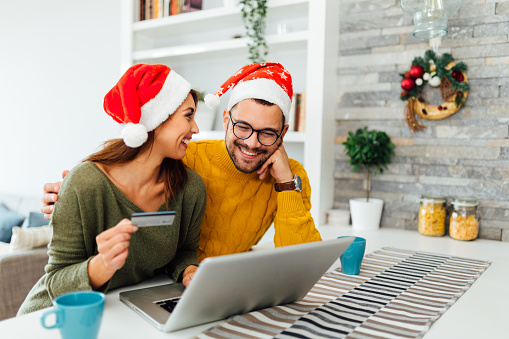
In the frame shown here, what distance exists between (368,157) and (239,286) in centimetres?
Answer: 145

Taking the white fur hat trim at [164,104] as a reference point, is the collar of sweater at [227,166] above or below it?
below

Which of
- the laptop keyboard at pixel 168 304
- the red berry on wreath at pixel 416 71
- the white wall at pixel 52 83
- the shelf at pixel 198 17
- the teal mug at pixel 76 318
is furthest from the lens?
the white wall at pixel 52 83

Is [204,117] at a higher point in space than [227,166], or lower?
higher

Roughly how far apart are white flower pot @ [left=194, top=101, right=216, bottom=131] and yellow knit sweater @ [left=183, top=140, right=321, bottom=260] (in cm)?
106

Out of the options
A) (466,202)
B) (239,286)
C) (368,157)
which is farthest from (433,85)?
(239,286)

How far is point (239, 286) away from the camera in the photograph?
830 millimetres

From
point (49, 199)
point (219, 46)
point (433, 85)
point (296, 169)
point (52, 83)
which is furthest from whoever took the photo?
point (52, 83)

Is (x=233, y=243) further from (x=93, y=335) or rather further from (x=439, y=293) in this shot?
(x=93, y=335)

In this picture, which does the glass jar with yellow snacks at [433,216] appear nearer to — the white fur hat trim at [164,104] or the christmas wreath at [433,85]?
the christmas wreath at [433,85]

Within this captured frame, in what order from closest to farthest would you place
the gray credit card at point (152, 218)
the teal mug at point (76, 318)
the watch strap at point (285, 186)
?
the teal mug at point (76, 318) < the gray credit card at point (152, 218) < the watch strap at point (285, 186)

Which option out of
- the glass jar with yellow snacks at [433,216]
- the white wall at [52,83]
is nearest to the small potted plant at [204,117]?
the white wall at [52,83]

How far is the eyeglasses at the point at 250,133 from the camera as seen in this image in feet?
4.56

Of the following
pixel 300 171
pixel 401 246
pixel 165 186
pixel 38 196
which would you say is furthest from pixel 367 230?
pixel 38 196

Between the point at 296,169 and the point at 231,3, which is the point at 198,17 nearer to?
the point at 231,3
